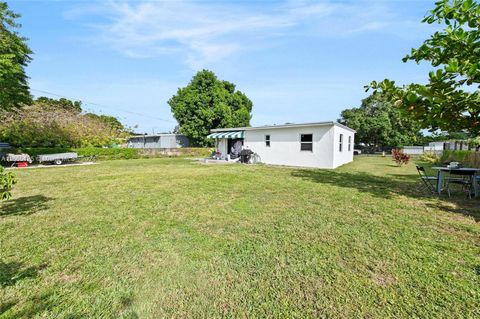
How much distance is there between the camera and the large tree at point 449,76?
14.5 feet

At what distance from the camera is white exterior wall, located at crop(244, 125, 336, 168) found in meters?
14.6

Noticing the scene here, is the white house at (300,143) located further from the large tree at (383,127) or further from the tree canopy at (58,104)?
the tree canopy at (58,104)

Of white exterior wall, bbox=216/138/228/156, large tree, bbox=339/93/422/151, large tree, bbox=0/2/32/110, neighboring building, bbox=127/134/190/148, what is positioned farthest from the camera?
neighboring building, bbox=127/134/190/148

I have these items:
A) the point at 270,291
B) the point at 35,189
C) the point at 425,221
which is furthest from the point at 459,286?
the point at 35,189

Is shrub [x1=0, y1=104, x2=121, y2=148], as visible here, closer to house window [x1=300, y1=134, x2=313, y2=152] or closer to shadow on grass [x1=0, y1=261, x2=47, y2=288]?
shadow on grass [x1=0, y1=261, x2=47, y2=288]

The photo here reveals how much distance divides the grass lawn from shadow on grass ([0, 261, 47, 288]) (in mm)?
20

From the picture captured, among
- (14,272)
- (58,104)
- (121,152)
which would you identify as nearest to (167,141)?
(121,152)

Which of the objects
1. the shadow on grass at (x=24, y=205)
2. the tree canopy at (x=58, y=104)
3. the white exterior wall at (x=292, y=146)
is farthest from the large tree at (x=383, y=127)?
the tree canopy at (x=58, y=104)

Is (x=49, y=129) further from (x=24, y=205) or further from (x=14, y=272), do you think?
(x=14, y=272)

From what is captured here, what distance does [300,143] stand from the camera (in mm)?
15883

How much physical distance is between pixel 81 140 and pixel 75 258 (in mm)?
25123

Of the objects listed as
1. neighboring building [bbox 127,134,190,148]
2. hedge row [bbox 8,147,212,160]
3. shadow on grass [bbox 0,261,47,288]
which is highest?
neighboring building [bbox 127,134,190,148]

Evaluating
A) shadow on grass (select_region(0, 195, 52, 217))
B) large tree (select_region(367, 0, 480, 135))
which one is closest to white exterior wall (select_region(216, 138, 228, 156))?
shadow on grass (select_region(0, 195, 52, 217))

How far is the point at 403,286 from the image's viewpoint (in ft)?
8.25
